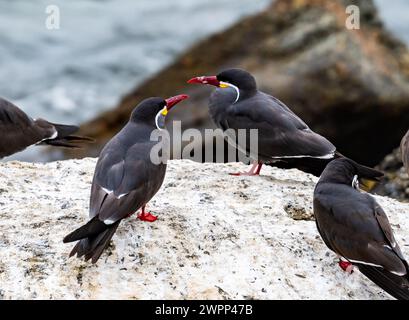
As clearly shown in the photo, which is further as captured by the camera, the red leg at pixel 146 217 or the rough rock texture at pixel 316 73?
the rough rock texture at pixel 316 73

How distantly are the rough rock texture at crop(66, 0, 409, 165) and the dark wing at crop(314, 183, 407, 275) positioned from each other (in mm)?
6136

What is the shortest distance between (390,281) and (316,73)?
7453 millimetres

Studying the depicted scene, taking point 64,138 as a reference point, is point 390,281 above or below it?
below

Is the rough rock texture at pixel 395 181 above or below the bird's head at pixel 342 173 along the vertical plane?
below

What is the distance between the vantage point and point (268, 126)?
768cm

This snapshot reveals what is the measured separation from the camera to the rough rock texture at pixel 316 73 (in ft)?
39.9

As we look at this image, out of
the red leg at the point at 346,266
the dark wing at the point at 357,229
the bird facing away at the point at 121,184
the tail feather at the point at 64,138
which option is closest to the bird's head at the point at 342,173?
the dark wing at the point at 357,229

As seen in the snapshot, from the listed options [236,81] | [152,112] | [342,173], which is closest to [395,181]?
[236,81]

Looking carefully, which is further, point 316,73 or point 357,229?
point 316,73

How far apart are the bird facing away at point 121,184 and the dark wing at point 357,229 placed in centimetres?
118

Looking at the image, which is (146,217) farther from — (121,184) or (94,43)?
(94,43)

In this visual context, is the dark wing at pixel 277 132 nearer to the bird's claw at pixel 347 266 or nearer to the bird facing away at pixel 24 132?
the bird facing away at pixel 24 132

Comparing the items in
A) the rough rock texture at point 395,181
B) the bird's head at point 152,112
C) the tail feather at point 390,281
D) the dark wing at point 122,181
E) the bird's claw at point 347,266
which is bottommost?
the rough rock texture at point 395,181

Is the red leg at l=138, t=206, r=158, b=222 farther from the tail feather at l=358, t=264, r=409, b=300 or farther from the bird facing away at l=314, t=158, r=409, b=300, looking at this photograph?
the tail feather at l=358, t=264, r=409, b=300
